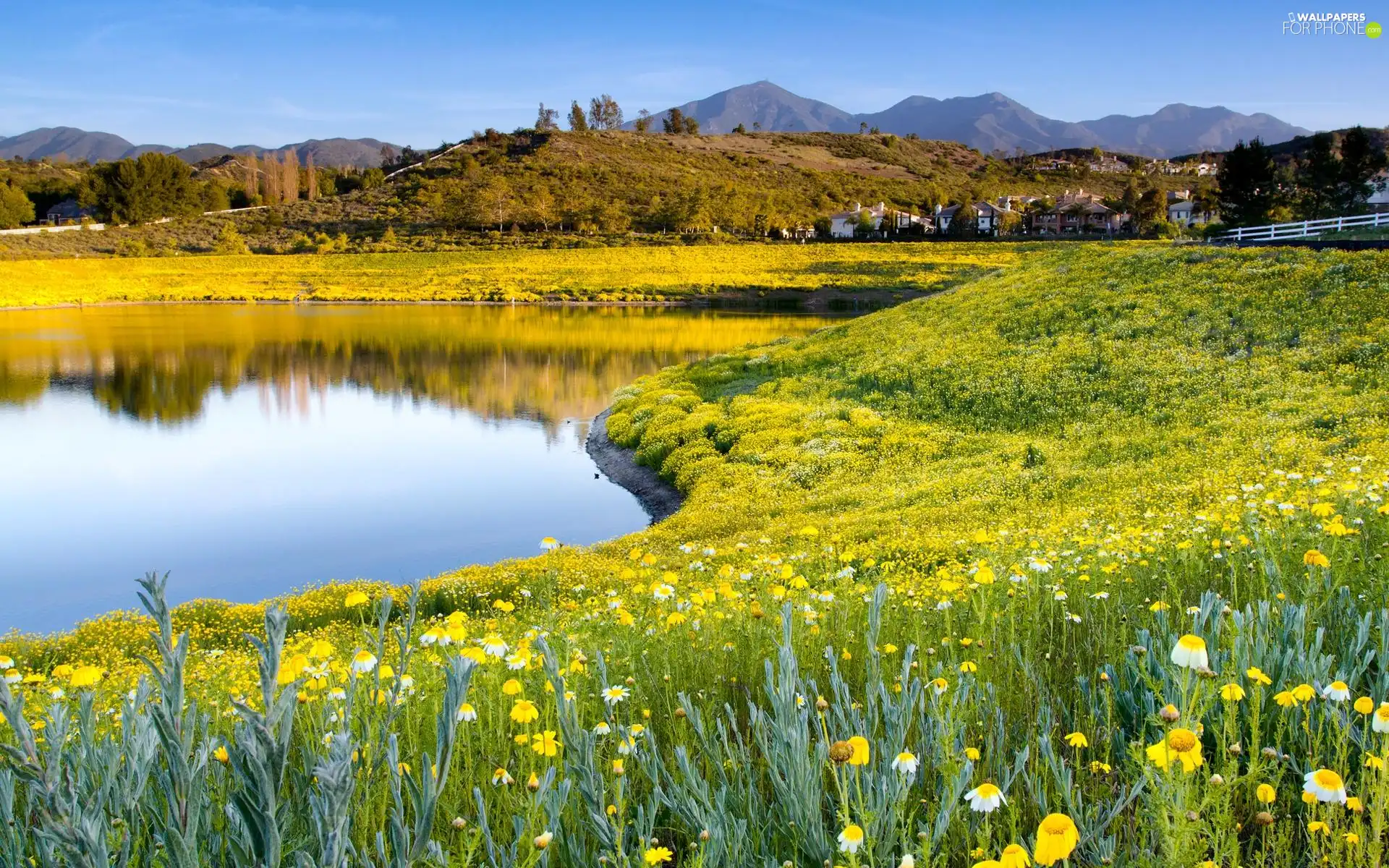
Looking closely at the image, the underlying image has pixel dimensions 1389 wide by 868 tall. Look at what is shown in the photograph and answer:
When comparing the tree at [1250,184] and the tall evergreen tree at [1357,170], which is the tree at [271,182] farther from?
the tall evergreen tree at [1357,170]

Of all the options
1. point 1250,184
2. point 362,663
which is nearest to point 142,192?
point 1250,184

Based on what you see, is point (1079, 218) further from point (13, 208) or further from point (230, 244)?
point (13, 208)

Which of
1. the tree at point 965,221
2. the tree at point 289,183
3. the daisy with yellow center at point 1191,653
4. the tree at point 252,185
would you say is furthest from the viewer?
the tree at point 289,183

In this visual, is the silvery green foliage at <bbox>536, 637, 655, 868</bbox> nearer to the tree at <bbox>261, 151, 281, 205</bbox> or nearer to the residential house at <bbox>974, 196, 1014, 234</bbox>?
the residential house at <bbox>974, 196, 1014, 234</bbox>

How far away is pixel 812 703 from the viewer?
13.0 ft

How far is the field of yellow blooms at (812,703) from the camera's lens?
2.46 meters

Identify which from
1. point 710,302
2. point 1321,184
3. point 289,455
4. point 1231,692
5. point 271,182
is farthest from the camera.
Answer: point 271,182

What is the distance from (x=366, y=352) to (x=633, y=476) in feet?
93.2

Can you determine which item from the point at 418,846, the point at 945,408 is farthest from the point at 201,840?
the point at 945,408

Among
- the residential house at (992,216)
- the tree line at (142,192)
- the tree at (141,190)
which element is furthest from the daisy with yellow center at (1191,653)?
the tree at (141,190)

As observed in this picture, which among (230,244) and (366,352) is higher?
(230,244)

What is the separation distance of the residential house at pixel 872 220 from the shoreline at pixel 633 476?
111 metres

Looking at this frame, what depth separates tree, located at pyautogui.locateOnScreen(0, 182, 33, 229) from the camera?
390 ft

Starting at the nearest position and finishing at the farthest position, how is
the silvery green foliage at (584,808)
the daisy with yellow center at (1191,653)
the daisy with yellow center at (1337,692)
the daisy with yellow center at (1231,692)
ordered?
the silvery green foliage at (584,808)
the daisy with yellow center at (1191,653)
the daisy with yellow center at (1337,692)
the daisy with yellow center at (1231,692)
